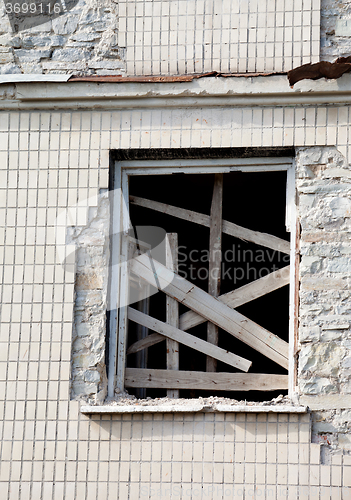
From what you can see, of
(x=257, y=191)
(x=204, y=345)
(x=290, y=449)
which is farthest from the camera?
(x=257, y=191)

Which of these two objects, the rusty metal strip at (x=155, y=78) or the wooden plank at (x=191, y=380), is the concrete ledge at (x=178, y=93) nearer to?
the rusty metal strip at (x=155, y=78)

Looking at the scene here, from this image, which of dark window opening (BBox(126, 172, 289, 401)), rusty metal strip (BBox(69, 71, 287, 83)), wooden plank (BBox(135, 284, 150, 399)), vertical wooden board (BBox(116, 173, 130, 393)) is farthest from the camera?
dark window opening (BBox(126, 172, 289, 401))

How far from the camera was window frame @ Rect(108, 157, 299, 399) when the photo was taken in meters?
4.08

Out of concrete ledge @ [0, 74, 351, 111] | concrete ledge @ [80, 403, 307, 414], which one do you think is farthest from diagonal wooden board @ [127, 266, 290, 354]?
concrete ledge @ [0, 74, 351, 111]

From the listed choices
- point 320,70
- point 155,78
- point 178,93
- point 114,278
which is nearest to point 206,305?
point 114,278

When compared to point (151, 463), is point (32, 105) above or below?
above

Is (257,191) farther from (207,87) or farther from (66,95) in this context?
(66,95)

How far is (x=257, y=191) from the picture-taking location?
233 inches

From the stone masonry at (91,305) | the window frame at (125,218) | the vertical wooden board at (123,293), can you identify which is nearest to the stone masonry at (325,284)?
the window frame at (125,218)

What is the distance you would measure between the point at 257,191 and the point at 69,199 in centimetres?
250

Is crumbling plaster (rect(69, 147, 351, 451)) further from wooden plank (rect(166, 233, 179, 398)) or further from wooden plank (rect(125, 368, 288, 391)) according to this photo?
wooden plank (rect(166, 233, 179, 398))

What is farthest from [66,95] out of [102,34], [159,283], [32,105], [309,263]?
[309,263]

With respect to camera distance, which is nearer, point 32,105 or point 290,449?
point 290,449

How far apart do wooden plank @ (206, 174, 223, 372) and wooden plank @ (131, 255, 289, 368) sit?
6.2 inches
